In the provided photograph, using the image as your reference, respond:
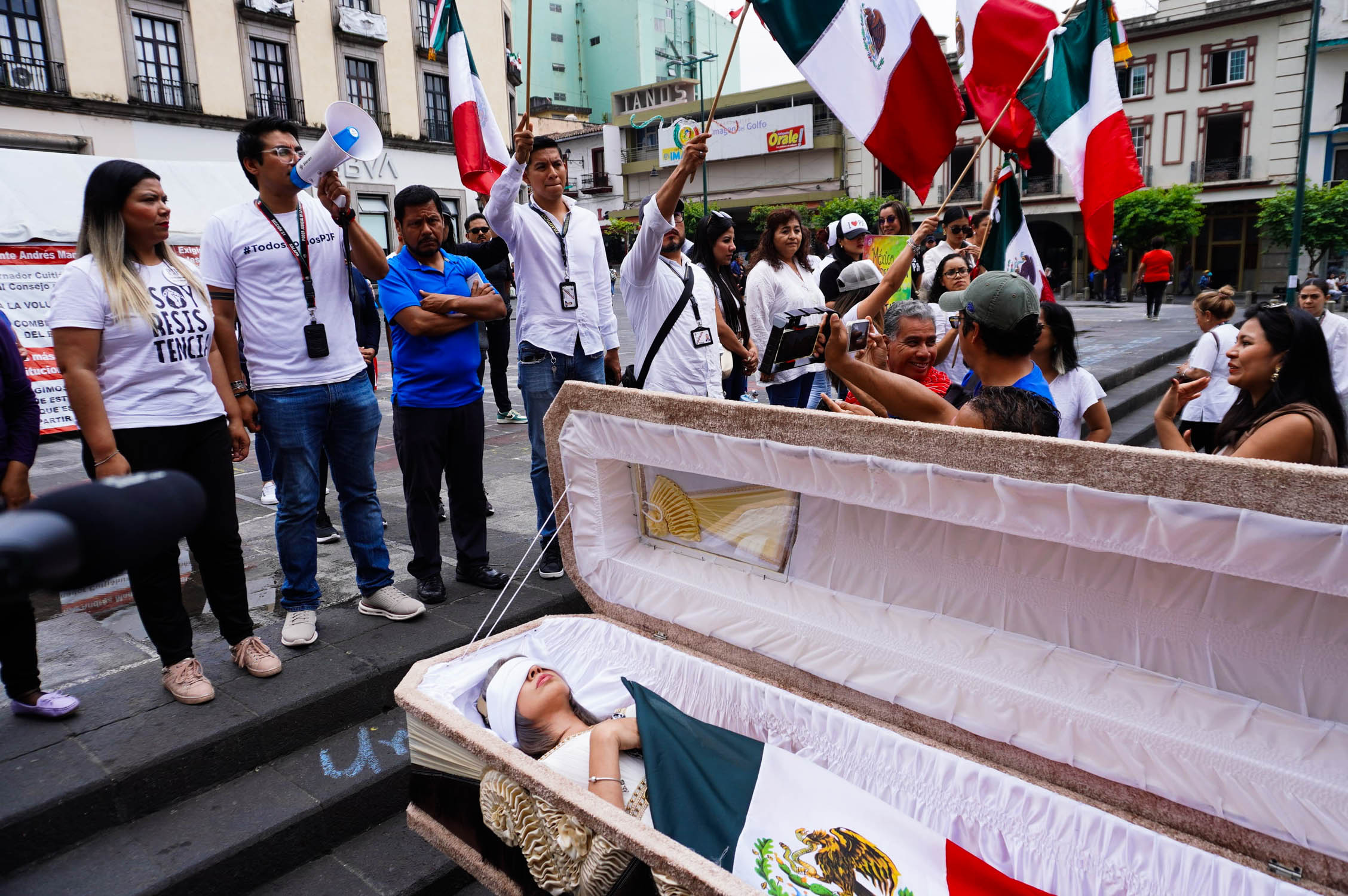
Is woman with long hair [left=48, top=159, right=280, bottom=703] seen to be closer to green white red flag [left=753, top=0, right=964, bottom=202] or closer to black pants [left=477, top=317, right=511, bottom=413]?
green white red flag [left=753, top=0, right=964, bottom=202]

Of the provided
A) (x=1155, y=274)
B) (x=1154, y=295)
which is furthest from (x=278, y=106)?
(x=1154, y=295)

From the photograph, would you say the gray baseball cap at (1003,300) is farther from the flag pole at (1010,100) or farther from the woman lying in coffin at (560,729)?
the woman lying in coffin at (560,729)

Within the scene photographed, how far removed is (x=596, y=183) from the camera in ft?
149

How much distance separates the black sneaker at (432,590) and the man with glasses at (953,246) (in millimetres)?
3471

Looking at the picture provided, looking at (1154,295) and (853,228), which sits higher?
(853,228)

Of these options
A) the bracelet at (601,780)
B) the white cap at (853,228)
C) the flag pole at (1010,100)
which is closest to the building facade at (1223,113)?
the white cap at (853,228)

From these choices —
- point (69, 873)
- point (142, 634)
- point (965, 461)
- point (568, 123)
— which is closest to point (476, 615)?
point (142, 634)

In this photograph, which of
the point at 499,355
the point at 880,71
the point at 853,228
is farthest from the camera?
the point at 499,355

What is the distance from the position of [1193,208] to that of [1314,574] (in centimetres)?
2874

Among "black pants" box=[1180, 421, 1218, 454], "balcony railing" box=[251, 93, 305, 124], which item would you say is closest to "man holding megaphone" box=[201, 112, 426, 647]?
"black pants" box=[1180, 421, 1218, 454]

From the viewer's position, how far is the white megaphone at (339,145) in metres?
2.69

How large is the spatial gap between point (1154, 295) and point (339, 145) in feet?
51.9

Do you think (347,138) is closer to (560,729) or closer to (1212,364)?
(560,729)

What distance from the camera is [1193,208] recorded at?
25.0m
